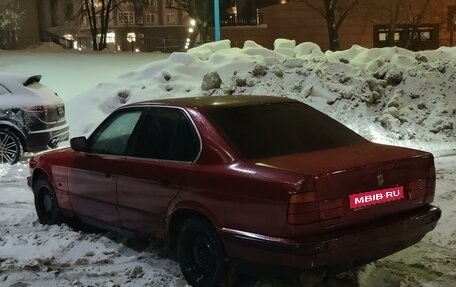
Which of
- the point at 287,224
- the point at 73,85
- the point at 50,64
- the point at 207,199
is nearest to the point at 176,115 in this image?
the point at 207,199

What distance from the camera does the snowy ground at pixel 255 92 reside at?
5.17 metres

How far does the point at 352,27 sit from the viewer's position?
36938 millimetres

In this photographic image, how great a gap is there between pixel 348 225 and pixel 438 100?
863 cm

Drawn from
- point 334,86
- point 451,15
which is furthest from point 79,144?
point 451,15

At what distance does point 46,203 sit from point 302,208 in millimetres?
3720

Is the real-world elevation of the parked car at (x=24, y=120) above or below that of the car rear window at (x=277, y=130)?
below

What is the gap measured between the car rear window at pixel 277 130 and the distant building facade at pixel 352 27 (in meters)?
31.1

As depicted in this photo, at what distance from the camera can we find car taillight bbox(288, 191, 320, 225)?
400 centimetres

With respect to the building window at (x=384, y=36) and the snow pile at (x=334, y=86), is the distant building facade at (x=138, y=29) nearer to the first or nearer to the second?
the building window at (x=384, y=36)

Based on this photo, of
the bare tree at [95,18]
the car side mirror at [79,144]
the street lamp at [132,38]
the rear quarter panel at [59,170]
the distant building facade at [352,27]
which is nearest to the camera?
the car side mirror at [79,144]

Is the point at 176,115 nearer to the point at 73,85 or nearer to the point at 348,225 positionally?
the point at 348,225

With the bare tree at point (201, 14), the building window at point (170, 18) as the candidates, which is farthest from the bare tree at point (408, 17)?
the building window at point (170, 18)

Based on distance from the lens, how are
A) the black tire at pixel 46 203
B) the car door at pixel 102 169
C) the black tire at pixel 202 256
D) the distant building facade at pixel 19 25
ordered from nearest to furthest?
the black tire at pixel 202 256 → the car door at pixel 102 169 → the black tire at pixel 46 203 → the distant building facade at pixel 19 25

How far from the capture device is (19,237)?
6273 millimetres
